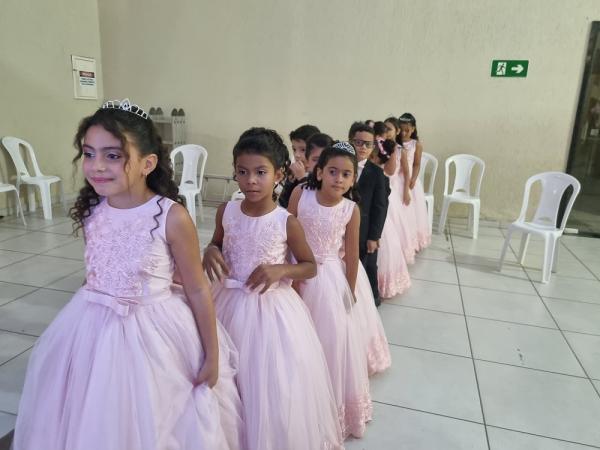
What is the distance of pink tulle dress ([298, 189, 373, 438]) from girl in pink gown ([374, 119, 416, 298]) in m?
1.22

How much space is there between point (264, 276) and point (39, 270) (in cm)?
269

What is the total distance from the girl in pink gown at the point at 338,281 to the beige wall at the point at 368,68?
3719 mm

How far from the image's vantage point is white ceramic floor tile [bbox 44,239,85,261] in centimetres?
365

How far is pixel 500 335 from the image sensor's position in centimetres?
262

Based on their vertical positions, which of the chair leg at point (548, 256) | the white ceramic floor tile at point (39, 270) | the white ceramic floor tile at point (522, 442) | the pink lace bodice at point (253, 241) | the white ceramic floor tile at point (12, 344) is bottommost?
the white ceramic floor tile at point (522, 442)

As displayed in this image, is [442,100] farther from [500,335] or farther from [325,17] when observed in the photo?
[500,335]

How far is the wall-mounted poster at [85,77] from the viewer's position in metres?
5.45

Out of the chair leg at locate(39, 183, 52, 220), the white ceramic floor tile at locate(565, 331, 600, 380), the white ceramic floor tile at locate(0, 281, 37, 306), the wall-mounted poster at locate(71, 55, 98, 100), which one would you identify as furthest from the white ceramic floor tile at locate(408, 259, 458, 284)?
the wall-mounted poster at locate(71, 55, 98, 100)

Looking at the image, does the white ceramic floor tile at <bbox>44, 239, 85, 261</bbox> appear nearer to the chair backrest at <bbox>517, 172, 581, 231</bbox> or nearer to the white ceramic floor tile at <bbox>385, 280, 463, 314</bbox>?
the white ceramic floor tile at <bbox>385, 280, 463, 314</bbox>

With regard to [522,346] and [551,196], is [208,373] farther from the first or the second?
[551,196]

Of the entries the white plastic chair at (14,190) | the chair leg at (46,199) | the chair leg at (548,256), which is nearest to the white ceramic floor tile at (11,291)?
the white plastic chair at (14,190)

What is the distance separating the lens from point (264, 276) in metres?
1.33

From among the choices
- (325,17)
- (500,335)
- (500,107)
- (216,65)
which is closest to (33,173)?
(216,65)

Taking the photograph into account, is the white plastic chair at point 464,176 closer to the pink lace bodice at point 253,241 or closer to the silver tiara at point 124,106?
the pink lace bodice at point 253,241
